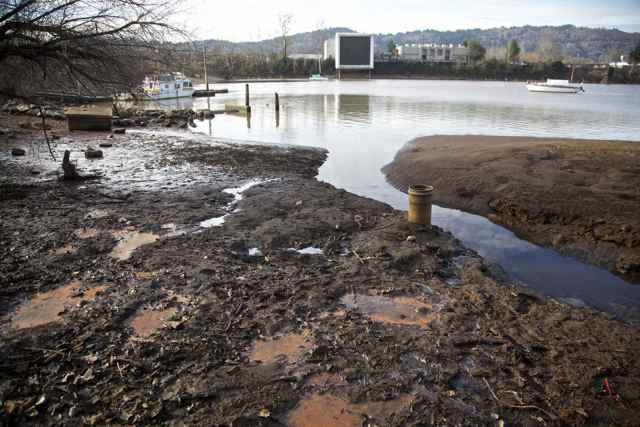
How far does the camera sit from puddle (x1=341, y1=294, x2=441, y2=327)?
5.08 m

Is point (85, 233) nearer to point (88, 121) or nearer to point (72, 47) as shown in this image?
point (72, 47)

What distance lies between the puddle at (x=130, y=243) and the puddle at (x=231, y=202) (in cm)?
104

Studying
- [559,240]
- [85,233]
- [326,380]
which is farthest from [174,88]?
[326,380]

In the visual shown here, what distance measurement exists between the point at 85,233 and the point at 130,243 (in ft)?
3.21

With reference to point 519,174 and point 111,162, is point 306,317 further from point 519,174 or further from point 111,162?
point 111,162

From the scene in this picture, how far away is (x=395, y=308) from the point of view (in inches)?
210

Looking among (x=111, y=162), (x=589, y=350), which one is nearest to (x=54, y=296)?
(x=589, y=350)

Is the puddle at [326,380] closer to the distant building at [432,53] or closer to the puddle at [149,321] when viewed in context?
the puddle at [149,321]

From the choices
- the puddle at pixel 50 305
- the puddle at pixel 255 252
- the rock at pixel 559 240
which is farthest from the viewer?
the rock at pixel 559 240

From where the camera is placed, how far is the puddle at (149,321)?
15.2 feet

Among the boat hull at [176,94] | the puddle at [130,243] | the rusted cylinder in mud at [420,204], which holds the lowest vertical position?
the puddle at [130,243]

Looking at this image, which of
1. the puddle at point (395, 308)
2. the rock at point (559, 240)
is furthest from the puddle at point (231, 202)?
the rock at point (559, 240)

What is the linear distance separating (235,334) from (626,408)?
3490 millimetres

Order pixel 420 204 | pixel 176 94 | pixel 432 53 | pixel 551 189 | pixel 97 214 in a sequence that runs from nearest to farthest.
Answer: pixel 420 204 < pixel 97 214 < pixel 551 189 < pixel 176 94 < pixel 432 53
